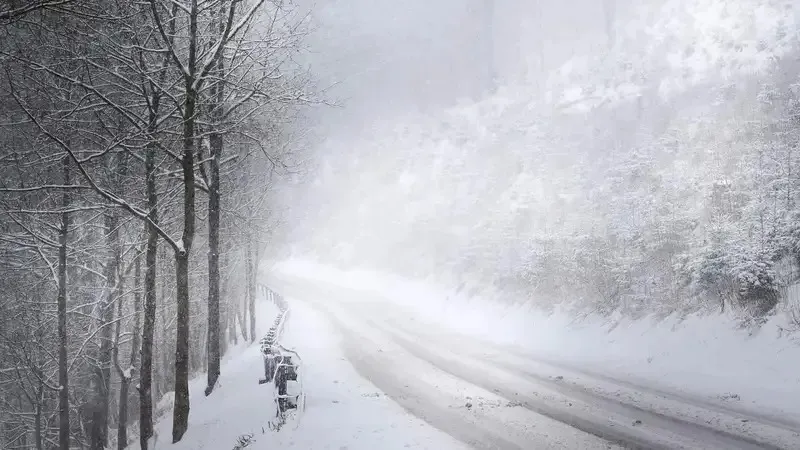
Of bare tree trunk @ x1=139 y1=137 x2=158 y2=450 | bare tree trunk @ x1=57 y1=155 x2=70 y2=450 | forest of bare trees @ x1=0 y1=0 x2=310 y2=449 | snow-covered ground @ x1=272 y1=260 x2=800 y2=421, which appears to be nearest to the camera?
snow-covered ground @ x1=272 y1=260 x2=800 y2=421

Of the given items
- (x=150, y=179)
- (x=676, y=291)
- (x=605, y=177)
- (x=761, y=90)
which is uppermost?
(x=761, y=90)

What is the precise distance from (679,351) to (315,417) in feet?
28.4

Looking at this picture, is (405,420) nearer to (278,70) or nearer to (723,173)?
(278,70)

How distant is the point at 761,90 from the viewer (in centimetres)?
2261

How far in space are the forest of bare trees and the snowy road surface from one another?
533cm

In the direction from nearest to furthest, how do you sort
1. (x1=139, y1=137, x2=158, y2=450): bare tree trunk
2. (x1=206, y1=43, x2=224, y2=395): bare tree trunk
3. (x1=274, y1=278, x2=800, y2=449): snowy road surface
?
(x1=274, y1=278, x2=800, y2=449): snowy road surface → (x1=139, y1=137, x2=158, y2=450): bare tree trunk → (x1=206, y1=43, x2=224, y2=395): bare tree trunk

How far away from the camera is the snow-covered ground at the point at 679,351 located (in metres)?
8.85

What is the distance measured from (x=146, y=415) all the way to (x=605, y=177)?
23963 mm

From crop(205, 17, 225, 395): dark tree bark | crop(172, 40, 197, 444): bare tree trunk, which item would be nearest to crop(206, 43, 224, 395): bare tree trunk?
crop(205, 17, 225, 395): dark tree bark

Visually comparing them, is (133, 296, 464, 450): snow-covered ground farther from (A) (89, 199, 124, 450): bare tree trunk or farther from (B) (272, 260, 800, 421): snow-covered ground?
(B) (272, 260, 800, 421): snow-covered ground

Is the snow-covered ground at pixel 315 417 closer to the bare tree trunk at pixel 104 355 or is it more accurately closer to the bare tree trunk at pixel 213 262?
the bare tree trunk at pixel 213 262

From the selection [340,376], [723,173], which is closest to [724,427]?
[340,376]

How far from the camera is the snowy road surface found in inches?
290

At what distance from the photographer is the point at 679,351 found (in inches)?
455
